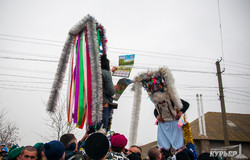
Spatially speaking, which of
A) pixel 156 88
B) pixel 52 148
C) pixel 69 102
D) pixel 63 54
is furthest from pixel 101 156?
pixel 156 88

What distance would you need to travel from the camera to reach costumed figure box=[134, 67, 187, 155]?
4461mm

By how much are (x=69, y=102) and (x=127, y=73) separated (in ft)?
4.05

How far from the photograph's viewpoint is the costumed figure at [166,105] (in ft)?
14.6

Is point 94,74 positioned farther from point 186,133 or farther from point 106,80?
point 186,133

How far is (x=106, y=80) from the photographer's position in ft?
10.7

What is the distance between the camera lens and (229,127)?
24562 mm

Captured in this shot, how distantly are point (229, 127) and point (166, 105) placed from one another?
24113 millimetres

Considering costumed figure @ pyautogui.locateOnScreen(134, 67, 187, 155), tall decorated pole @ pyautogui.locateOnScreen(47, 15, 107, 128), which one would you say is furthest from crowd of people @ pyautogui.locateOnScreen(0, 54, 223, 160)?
tall decorated pole @ pyautogui.locateOnScreen(47, 15, 107, 128)

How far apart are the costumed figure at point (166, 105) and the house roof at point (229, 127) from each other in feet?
57.7

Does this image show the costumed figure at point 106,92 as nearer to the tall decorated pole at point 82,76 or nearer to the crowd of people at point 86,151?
the tall decorated pole at point 82,76

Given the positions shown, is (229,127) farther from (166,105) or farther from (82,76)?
(82,76)

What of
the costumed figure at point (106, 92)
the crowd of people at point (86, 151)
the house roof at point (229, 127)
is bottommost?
the house roof at point (229, 127)

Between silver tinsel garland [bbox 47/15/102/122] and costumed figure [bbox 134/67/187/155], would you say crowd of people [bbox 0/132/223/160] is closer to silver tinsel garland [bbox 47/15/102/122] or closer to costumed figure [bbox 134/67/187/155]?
silver tinsel garland [bbox 47/15/102/122]

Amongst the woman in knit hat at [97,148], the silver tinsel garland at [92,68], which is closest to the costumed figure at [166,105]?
the silver tinsel garland at [92,68]
